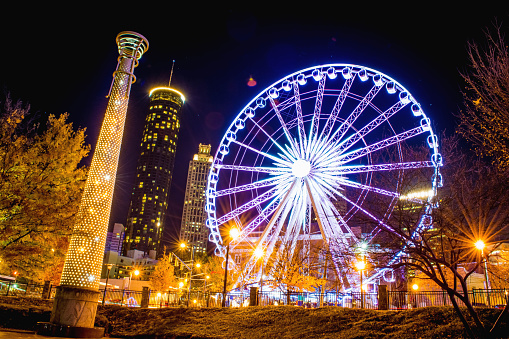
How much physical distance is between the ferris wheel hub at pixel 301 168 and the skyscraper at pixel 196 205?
13433 centimetres

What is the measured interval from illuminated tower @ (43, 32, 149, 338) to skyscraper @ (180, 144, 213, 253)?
143 meters

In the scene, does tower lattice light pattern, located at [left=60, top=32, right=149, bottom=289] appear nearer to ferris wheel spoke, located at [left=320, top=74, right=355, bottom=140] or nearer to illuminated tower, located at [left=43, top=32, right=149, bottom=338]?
illuminated tower, located at [left=43, top=32, right=149, bottom=338]

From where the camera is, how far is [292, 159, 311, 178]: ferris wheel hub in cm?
2902

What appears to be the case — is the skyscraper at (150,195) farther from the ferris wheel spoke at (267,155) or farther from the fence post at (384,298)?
the fence post at (384,298)

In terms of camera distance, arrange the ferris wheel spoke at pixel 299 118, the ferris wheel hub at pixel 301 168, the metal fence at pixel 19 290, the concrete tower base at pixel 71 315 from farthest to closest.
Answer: the ferris wheel spoke at pixel 299 118 → the ferris wheel hub at pixel 301 168 → the metal fence at pixel 19 290 → the concrete tower base at pixel 71 315

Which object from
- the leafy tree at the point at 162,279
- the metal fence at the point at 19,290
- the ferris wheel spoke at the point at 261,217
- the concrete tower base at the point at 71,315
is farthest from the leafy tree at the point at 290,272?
the leafy tree at the point at 162,279

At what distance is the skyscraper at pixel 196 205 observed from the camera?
6403 inches

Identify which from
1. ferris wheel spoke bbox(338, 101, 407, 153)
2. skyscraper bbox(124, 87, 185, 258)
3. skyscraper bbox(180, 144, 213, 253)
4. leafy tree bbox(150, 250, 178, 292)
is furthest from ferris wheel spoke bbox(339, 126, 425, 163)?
skyscraper bbox(124, 87, 185, 258)

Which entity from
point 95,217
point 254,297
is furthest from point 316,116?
point 95,217

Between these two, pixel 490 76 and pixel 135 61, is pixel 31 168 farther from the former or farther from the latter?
pixel 490 76

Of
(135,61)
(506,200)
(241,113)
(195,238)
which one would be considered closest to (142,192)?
(195,238)

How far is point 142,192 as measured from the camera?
613 ft

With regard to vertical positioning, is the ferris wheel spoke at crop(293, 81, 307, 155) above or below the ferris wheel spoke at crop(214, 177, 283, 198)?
above

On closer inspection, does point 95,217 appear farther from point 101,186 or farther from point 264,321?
point 264,321
